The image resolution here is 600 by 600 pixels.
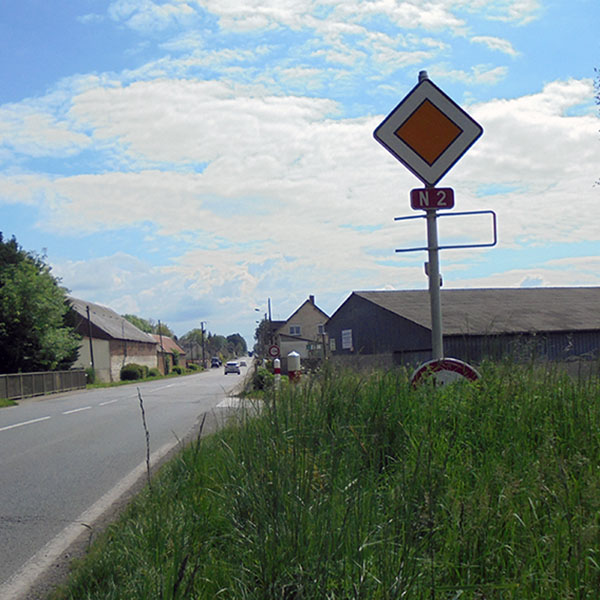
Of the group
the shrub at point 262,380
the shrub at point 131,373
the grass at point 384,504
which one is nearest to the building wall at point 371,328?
the shrub at point 262,380

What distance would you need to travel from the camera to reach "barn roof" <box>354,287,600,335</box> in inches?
1151

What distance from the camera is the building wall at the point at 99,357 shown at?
2707 inches

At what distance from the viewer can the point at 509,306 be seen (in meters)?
33.2

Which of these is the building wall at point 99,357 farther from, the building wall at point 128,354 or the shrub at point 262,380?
the shrub at point 262,380

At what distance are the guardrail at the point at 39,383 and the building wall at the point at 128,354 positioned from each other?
28.5 m

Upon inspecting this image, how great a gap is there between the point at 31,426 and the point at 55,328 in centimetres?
3303

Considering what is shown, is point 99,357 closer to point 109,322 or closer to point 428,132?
point 109,322

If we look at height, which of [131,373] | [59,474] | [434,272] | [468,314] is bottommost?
[131,373]

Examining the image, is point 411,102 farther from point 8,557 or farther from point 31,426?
point 31,426

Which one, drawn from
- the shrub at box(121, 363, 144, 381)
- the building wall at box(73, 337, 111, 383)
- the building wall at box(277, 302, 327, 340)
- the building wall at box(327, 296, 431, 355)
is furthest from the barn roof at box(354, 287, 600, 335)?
the building wall at box(277, 302, 327, 340)

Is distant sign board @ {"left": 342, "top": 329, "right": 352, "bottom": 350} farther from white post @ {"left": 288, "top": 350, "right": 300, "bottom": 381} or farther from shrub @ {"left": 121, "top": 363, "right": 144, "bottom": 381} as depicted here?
shrub @ {"left": 121, "top": 363, "right": 144, "bottom": 381}

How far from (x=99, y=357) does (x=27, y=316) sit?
91.4 ft

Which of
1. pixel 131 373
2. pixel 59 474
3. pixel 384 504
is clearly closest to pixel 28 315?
pixel 131 373

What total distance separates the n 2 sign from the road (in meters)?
2.05
